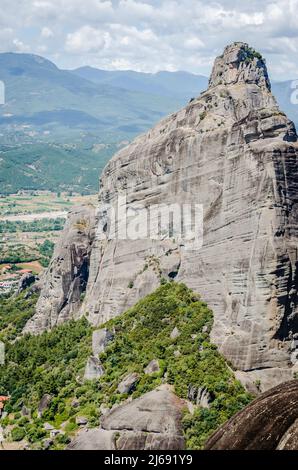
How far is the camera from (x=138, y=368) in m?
40.9

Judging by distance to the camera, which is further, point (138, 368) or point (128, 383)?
point (138, 368)

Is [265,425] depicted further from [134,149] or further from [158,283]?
[134,149]

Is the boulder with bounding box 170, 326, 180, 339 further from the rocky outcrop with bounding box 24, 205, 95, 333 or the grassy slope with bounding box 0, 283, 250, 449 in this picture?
the rocky outcrop with bounding box 24, 205, 95, 333

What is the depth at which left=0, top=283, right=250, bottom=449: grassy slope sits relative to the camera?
36.8 meters

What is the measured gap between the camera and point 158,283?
48.1m

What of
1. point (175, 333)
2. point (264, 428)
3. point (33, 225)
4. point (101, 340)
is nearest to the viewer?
point (264, 428)

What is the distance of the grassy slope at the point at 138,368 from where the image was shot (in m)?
36.8

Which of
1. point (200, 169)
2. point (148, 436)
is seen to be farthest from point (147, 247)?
point (148, 436)

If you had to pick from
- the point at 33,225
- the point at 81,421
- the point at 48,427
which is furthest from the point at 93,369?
the point at 33,225

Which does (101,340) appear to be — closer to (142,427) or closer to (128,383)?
(128,383)

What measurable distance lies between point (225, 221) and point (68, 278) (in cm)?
1985

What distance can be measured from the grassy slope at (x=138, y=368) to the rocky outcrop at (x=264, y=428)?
18.3m

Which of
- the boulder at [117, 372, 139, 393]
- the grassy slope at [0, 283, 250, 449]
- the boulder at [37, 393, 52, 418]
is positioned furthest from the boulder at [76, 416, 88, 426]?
the boulder at [37, 393, 52, 418]

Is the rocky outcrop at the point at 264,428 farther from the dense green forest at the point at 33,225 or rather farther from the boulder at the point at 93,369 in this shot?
the dense green forest at the point at 33,225
